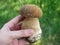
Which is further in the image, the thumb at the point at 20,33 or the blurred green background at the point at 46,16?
the blurred green background at the point at 46,16

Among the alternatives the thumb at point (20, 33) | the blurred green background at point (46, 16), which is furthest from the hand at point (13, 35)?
the blurred green background at point (46, 16)

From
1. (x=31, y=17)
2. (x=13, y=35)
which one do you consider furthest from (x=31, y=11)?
(x=13, y=35)

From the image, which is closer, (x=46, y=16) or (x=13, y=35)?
(x=13, y=35)

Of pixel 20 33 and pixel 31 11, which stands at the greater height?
pixel 31 11

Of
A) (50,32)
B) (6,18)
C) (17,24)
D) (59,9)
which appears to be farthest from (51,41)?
(17,24)

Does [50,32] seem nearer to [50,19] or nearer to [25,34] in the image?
[50,19]

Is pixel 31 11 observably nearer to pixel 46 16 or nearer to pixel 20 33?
pixel 20 33

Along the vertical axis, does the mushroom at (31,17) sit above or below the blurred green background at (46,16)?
above

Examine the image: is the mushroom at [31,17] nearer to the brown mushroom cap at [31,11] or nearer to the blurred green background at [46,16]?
the brown mushroom cap at [31,11]

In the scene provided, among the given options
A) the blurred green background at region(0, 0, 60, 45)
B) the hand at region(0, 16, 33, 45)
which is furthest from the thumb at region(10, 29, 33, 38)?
the blurred green background at region(0, 0, 60, 45)
